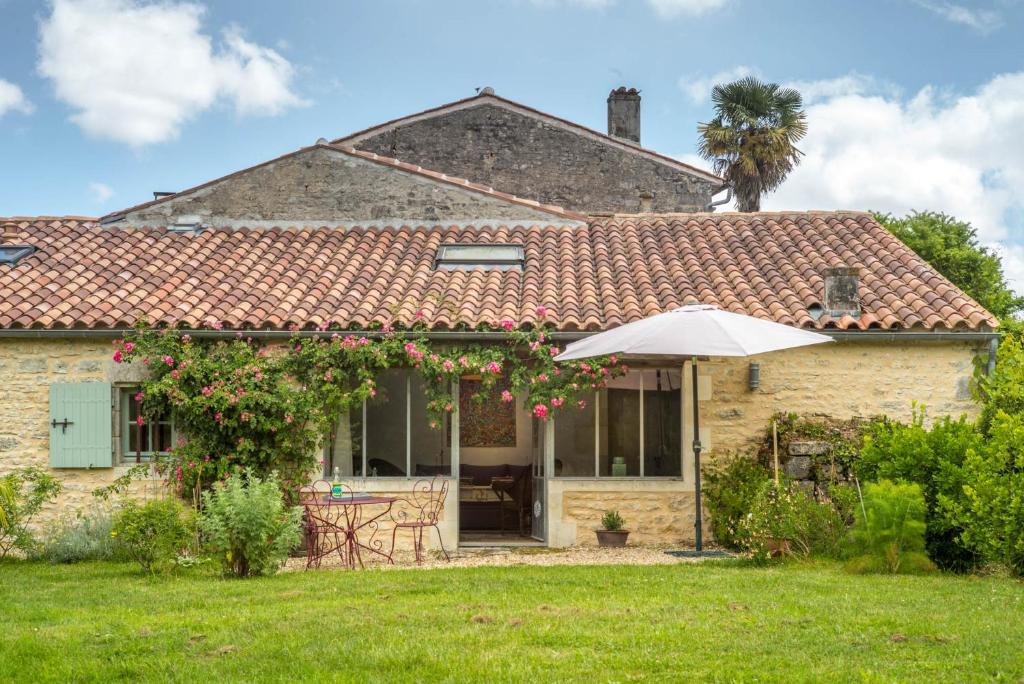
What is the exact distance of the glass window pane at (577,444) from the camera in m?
11.7

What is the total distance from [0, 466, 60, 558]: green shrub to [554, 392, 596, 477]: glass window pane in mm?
5603

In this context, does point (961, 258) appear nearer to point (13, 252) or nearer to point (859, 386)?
point (859, 386)

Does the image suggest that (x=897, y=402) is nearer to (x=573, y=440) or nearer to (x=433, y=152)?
(x=573, y=440)

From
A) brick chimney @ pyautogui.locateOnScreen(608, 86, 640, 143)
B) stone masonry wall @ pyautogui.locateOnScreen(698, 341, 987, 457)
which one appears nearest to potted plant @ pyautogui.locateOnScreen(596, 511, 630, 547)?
stone masonry wall @ pyautogui.locateOnScreen(698, 341, 987, 457)

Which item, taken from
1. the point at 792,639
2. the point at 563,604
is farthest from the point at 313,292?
the point at 792,639

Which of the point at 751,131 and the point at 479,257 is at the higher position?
the point at 751,131

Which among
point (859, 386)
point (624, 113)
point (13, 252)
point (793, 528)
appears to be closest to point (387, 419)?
point (793, 528)

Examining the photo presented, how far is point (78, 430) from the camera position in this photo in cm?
1127

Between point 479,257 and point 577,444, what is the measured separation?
3159 millimetres

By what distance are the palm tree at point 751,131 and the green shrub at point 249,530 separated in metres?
18.8

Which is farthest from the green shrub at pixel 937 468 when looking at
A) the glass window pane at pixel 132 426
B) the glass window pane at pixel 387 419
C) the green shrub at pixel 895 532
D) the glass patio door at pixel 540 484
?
the glass window pane at pixel 132 426

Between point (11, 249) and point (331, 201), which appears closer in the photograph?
point (11, 249)

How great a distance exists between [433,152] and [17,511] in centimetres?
1059

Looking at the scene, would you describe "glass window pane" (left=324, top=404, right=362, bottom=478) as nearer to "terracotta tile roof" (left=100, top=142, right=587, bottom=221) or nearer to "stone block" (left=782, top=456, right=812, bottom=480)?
"terracotta tile roof" (left=100, top=142, right=587, bottom=221)
